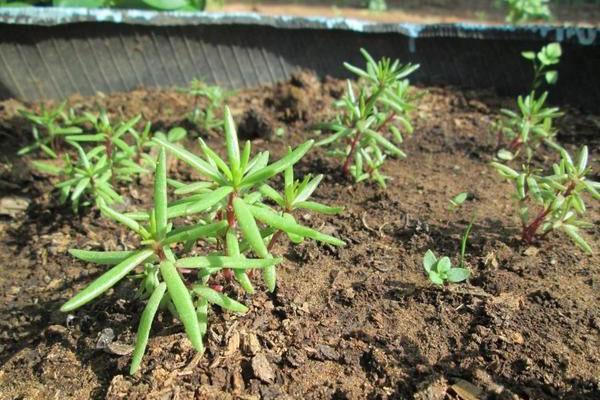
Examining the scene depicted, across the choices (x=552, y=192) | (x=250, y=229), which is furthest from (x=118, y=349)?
(x=552, y=192)

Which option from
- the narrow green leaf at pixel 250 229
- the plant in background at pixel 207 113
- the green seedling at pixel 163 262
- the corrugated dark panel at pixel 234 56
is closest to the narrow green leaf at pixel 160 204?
the green seedling at pixel 163 262

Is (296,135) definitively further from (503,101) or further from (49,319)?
(49,319)

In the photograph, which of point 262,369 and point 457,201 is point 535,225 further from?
point 262,369

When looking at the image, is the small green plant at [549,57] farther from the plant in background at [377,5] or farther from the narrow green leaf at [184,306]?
the plant in background at [377,5]

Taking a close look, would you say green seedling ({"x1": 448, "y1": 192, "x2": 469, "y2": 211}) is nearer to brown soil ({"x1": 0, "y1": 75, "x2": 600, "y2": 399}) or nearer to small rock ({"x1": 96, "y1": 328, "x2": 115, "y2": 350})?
brown soil ({"x1": 0, "y1": 75, "x2": 600, "y2": 399})

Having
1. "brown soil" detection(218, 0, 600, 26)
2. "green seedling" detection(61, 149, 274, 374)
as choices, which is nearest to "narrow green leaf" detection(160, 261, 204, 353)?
"green seedling" detection(61, 149, 274, 374)

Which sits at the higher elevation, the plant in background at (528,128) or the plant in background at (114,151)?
the plant in background at (114,151)
